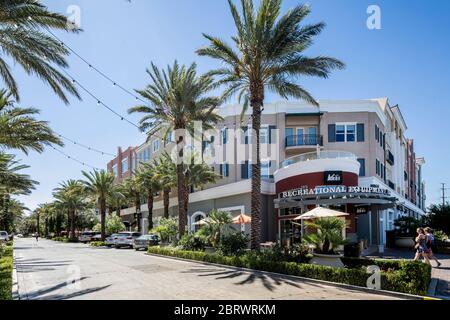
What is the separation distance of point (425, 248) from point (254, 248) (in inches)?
296

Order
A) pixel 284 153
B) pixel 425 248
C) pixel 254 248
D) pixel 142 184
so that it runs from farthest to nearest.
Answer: pixel 142 184, pixel 284 153, pixel 254 248, pixel 425 248

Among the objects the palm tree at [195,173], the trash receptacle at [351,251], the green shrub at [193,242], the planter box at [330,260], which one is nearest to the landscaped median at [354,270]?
the planter box at [330,260]

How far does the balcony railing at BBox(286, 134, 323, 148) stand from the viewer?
38.0m

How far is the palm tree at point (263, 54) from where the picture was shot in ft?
63.4

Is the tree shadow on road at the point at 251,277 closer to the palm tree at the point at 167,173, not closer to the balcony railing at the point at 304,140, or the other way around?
the palm tree at the point at 167,173

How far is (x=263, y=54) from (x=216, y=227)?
32.3ft

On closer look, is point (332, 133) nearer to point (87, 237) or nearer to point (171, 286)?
point (171, 286)

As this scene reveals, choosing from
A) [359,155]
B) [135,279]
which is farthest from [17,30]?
[359,155]

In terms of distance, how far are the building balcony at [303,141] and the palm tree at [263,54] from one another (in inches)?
638

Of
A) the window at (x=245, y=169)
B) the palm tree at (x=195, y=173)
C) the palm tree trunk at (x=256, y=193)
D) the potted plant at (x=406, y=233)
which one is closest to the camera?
the palm tree trunk at (x=256, y=193)

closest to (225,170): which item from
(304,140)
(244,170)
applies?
(244,170)

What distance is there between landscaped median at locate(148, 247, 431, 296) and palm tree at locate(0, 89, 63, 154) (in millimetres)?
11065

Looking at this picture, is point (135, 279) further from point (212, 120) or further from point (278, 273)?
point (212, 120)
